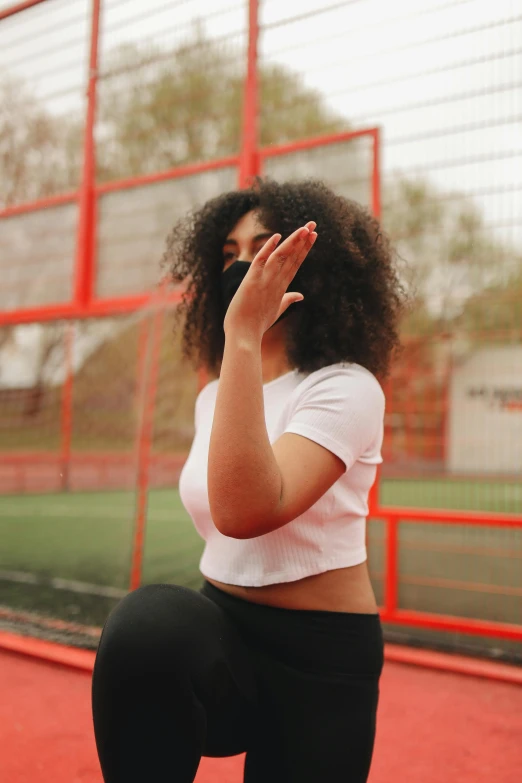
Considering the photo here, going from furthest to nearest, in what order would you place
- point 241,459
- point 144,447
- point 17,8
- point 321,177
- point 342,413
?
1. point 17,8
2. point 144,447
3. point 321,177
4. point 342,413
5. point 241,459

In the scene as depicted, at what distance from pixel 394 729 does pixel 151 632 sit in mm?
1527

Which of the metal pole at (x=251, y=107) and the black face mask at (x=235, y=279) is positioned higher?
the metal pole at (x=251, y=107)

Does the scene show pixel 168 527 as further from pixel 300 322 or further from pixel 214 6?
pixel 300 322

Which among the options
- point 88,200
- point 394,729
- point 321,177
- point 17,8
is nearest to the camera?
point 394,729


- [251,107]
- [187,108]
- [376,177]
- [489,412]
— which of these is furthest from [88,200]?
[489,412]

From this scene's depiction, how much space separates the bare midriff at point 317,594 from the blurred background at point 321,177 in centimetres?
179

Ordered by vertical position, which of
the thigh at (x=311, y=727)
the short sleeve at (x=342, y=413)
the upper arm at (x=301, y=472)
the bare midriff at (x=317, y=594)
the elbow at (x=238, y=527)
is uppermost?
the short sleeve at (x=342, y=413)

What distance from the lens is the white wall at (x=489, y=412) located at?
292 cm

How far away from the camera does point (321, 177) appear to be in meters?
2.85

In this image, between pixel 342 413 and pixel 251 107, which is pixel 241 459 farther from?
pixel 251 107

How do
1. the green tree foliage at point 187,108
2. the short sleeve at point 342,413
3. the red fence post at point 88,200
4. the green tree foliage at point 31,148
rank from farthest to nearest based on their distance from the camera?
the green tree foliage at point 31,148, the red fence post at point 88,200, the green tree foliage at point 187,108, the short sleeve at point 342,413

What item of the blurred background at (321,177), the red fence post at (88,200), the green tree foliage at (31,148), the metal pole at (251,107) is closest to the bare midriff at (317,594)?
the blurred background at (321,177)

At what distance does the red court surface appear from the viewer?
5.89 feet

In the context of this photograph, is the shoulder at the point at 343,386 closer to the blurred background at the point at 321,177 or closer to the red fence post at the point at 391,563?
the blurred background at the point at 321,177
